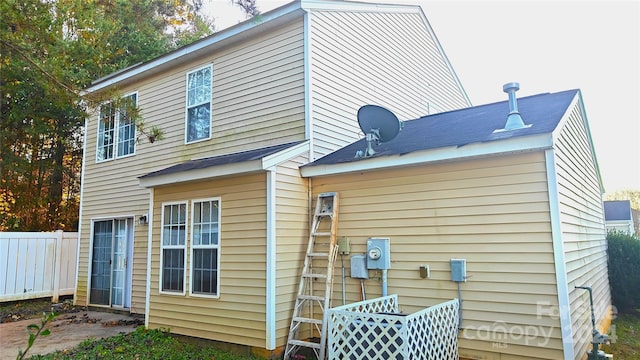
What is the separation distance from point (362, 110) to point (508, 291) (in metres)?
3.29

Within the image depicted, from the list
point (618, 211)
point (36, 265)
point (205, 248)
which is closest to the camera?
point (205, 248)

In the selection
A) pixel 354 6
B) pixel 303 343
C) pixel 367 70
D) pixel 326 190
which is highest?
pixel 354 6

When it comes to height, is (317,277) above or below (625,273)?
above

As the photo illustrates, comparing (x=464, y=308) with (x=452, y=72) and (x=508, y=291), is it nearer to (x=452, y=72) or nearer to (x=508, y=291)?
(x=508, y=291)

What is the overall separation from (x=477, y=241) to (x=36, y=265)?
10632 millimetres

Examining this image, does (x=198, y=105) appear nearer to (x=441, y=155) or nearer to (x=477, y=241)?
(x=441, y=155)

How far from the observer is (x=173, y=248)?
263 inches

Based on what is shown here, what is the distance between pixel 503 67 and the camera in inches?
711

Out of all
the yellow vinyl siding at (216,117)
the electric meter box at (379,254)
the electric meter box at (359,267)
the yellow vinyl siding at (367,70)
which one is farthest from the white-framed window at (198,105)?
the electric meter box at (379,254)

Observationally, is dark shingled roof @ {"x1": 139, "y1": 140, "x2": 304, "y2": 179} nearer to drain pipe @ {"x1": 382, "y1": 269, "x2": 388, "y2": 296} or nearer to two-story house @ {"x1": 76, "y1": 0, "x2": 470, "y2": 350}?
two-story house @ {"x1": 76, "y1": 0, "x2": 470, "y2": 350}

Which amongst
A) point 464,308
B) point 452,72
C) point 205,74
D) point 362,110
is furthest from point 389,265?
point 452,72

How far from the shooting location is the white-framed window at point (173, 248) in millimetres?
6516

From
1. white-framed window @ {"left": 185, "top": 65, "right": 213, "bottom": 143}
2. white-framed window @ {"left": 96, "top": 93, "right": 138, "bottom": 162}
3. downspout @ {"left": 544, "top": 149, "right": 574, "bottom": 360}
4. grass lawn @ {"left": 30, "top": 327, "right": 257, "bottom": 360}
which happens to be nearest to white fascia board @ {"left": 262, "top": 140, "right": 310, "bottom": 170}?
white-framed window @ {"left": 185, "top": 65, "right": 213, "bottom": 143}

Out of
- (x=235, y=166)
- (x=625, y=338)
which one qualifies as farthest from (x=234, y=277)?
(x=625, y=338)
